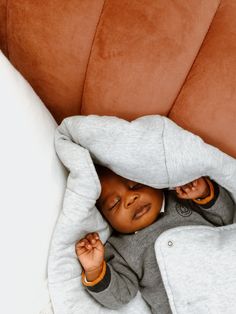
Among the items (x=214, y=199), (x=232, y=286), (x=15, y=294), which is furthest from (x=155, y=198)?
(x=15, y=294)

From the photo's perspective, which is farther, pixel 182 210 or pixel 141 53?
pixel 182 210

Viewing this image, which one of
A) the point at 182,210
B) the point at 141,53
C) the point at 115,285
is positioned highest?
the point at 141,53

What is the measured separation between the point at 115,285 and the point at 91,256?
0.25 ft

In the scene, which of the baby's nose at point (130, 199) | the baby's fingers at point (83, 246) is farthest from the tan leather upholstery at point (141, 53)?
the baby's fingers at point (83, 246)

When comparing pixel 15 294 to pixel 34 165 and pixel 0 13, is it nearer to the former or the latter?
pixel 34 165

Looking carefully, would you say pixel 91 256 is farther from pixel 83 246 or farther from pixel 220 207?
pixel 220 207

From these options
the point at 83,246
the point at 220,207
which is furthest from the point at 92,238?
the point at 220,207

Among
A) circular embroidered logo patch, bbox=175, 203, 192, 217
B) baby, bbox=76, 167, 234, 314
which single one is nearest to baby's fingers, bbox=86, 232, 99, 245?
baby, bbox=76, 167, 234, 314

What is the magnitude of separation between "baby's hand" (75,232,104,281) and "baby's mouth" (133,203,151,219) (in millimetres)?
93

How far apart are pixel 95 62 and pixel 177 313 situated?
0.50 metres

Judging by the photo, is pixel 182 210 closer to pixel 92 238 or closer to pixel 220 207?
pixel 220 207

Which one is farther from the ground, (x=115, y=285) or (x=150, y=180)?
(x=150, y=180)

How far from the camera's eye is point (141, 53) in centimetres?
71

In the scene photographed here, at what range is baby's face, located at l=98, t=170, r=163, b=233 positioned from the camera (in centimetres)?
78
